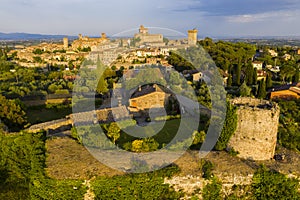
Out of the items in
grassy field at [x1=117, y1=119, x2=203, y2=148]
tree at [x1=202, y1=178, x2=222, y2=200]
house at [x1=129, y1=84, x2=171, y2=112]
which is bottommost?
tree at [x1=202, y1=178, x2=222, y2=200]

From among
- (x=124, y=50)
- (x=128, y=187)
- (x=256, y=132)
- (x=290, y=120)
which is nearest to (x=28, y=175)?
(x=128, y=187)

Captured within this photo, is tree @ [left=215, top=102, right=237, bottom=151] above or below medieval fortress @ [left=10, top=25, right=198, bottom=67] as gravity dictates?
below

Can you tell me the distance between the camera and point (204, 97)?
70.3 ft

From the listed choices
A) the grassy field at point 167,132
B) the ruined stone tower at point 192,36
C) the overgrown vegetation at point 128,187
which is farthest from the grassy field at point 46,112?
the ruined stone tower at point 192,36

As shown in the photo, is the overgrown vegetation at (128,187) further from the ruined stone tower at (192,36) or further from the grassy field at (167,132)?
the ruined stone tower at (192,36)

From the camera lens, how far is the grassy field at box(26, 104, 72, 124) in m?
19.3

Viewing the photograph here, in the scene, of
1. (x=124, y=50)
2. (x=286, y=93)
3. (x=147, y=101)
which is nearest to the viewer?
(x=147, y=101)

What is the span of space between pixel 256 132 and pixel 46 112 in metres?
17.3

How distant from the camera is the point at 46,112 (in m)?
21.2

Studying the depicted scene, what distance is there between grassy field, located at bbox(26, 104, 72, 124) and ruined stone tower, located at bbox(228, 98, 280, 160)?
47.4ft

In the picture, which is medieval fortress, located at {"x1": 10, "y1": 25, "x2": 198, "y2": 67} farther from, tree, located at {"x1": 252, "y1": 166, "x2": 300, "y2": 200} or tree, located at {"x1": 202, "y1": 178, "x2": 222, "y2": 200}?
tree, located at {"x1": 252, "y1": 166, "x2": 300, "y2": 200}

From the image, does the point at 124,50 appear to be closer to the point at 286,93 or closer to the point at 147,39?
the point at 147,39

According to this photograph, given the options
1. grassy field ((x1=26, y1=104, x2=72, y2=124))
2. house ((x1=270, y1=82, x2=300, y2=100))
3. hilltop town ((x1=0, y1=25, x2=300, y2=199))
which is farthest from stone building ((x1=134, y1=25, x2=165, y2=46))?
hilltop town ((x1=0, y1=25, x2=300, y2=199))

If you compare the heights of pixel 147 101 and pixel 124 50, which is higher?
pixel 124 50
